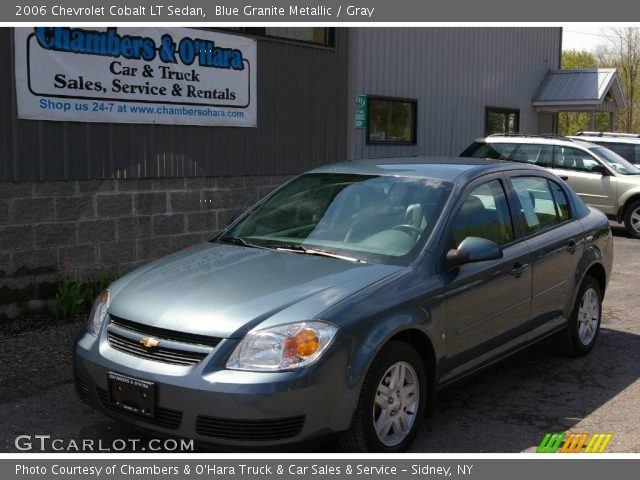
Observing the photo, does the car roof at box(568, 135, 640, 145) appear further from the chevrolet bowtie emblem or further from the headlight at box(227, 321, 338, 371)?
the chevrolet bowtie emblem

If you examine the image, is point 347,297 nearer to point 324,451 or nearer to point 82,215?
point 324,451

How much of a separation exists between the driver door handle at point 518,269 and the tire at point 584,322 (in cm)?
111

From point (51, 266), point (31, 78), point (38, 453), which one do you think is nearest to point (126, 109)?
point (31, 78)

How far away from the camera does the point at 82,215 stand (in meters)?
7.54

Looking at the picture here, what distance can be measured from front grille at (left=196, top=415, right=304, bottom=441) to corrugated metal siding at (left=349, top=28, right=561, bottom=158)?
11.3m

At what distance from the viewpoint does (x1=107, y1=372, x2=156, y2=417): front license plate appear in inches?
148

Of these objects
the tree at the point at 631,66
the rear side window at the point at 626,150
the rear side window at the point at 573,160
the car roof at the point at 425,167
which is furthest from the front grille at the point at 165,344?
the tree at the point at 631,66

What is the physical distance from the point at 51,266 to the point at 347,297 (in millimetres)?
4320

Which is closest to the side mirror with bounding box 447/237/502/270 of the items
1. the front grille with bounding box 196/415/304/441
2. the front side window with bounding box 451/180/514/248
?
the front side window with bounding box 451/180/514/248

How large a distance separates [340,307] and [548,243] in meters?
2.37

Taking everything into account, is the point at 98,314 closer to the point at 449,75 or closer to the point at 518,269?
the point at 518,269

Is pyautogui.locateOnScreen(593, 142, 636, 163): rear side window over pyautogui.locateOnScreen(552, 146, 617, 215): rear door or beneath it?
over

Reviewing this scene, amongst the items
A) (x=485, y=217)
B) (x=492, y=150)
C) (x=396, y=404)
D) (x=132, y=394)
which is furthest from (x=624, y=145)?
(x=132, y=394)

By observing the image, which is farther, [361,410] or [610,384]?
[610,384]
